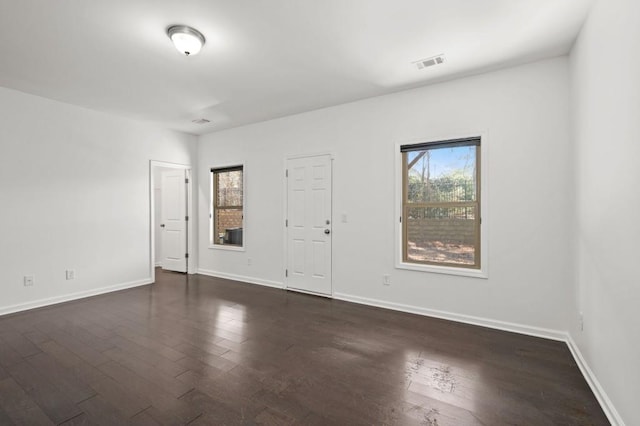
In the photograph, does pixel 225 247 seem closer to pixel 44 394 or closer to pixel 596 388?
pixel 44 394

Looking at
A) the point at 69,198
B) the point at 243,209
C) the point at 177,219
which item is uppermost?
the point at 69,198

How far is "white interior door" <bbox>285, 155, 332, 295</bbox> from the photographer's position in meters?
4.51

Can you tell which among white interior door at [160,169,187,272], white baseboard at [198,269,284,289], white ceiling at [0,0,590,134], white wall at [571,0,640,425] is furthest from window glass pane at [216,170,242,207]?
white wall at [571,0,640,425]

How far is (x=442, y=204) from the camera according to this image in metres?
3.67

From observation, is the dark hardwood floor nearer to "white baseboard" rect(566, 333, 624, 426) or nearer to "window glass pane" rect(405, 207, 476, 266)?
"white baseboard" rect(566, 333, 624, 426)

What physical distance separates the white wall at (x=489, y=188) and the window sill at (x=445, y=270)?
0.07 metres

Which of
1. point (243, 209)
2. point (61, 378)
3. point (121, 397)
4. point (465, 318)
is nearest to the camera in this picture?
point (121, 397)

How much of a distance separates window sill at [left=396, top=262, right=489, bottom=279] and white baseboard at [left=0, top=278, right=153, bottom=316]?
4362mm

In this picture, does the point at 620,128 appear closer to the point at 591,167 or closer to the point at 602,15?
the point at 591,167

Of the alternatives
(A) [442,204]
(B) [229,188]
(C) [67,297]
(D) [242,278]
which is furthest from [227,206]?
(A) [442,204]

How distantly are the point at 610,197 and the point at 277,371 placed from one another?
267cm

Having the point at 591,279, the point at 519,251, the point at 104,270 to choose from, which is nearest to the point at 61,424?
the point at 104,270

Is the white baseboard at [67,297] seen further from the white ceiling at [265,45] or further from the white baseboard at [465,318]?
the white baseboard at [465,318]

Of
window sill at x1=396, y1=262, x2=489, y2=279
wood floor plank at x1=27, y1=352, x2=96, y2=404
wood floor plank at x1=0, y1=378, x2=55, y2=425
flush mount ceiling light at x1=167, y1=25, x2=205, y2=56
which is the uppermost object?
flush mount ceiling light at x1=167, y1=25, x2=205, y2=56
